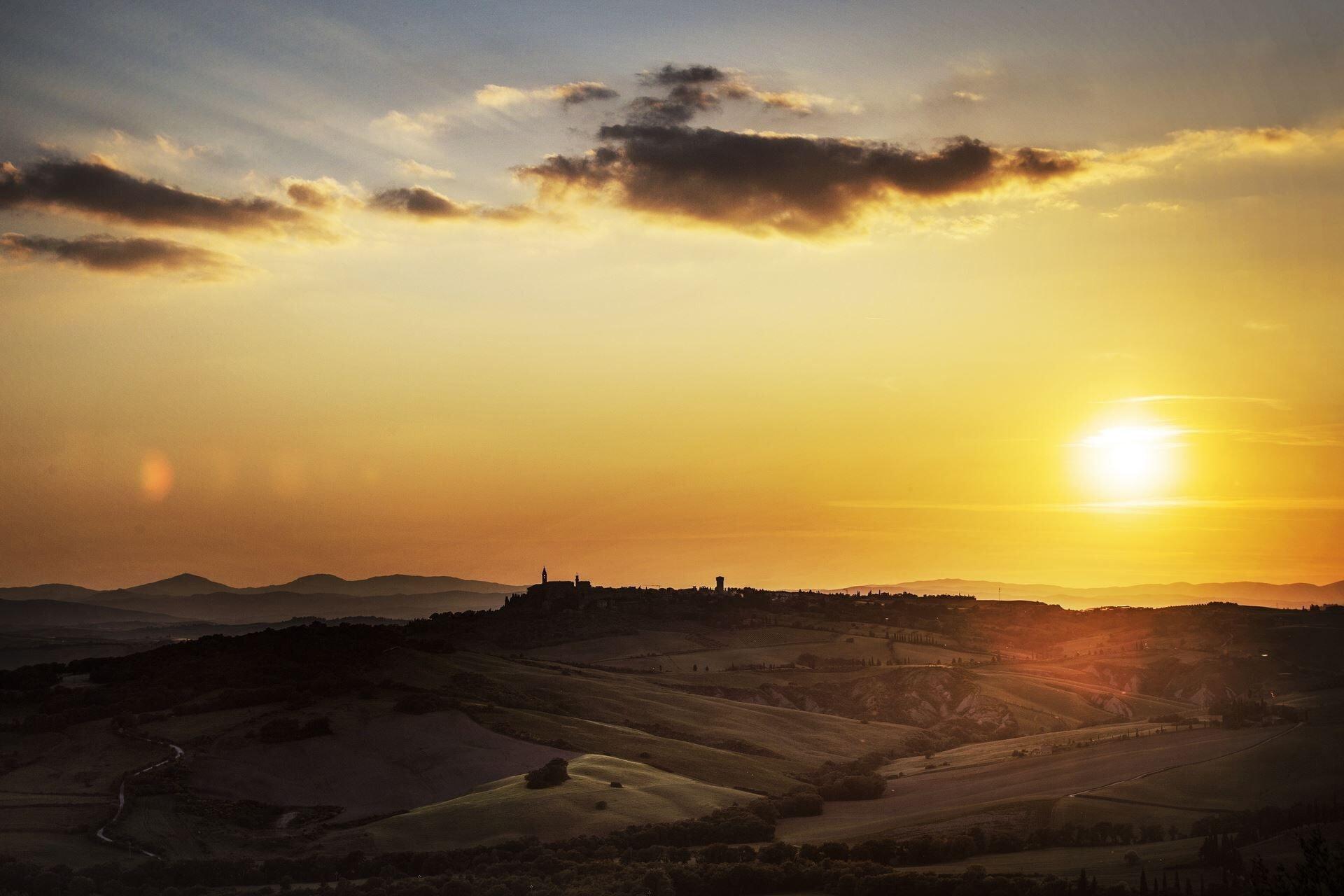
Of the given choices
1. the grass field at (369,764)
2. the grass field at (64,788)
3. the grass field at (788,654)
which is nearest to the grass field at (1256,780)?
the grass field at (369,764)

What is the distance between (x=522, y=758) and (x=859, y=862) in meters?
31.1

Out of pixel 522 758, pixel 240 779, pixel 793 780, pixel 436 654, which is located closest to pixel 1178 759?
pixel 793 780

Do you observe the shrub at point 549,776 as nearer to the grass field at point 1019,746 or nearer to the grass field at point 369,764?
the grass field at point 369,764

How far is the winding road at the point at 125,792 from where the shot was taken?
64.1 metres

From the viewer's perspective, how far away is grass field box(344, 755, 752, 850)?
65625mm

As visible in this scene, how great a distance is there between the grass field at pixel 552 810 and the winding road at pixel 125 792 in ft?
38.7

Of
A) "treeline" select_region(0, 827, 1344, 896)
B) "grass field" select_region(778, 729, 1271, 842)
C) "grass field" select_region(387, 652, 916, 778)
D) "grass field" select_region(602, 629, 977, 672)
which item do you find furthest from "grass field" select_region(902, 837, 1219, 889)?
"grass field" select_region(602, 629, 977, 672)

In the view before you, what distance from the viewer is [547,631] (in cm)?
16450

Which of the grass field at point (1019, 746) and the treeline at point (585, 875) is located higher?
the grass field at point (1019, 746)

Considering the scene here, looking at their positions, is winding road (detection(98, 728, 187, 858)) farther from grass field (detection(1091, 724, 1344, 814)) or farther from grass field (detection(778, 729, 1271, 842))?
grass field (detection(1091, 724, 1344, 814))

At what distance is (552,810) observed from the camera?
68500 mm

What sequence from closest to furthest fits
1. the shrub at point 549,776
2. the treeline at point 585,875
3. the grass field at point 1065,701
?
the treeline at point 585,875
the shrub at point 549,776
the grass field at point 1065,701

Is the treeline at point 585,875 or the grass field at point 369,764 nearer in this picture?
the treeline at point 585,875

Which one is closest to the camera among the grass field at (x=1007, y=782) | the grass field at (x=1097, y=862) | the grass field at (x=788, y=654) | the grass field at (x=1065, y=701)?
the grass field at (x=1097, y=862)
